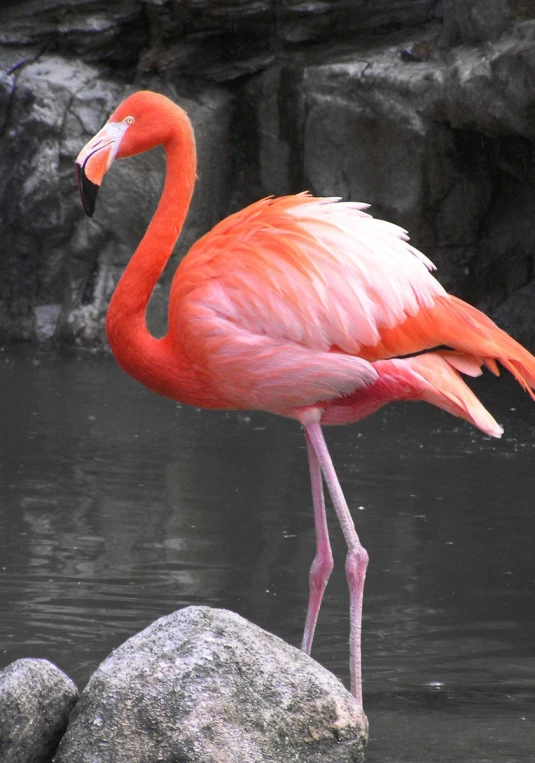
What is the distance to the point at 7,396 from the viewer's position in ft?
23.4

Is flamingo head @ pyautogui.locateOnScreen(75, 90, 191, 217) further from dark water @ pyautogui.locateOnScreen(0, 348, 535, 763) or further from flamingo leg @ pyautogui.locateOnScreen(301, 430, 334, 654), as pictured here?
dark water @ pyautogui.locateOnScreen(0, 348, 535, 763)

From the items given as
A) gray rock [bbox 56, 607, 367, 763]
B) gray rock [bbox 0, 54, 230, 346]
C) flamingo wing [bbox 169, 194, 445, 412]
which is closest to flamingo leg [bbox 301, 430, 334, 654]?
flamingo wing [bbox 169, 194, 445, 412]

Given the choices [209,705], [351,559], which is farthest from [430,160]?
[209,705]

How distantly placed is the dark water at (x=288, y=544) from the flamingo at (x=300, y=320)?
15.0 inches

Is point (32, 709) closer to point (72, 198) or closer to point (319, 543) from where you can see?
point (319, 543)

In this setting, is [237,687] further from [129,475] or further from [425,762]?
[129,475]

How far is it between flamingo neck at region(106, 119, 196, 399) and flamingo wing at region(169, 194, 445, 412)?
4.1 inches

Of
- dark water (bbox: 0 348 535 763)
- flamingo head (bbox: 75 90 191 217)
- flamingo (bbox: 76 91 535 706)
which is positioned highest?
flamingo head (bbox: 75 90 191 217)

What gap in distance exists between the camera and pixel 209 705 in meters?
2.48

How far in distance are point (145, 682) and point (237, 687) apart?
0.67ft

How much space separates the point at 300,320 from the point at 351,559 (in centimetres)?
66

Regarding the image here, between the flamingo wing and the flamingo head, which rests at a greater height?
the flamingo head

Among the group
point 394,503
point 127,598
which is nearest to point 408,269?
point 127,598

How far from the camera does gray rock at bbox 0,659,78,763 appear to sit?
253 centimetres
